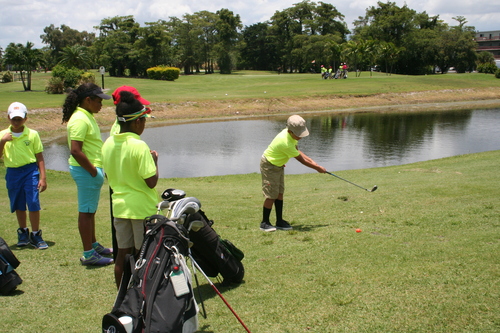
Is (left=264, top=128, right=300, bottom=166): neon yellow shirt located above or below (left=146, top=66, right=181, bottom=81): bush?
below

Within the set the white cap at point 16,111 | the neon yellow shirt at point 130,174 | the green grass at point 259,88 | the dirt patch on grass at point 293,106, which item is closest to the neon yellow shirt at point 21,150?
the white cap at point 16,111

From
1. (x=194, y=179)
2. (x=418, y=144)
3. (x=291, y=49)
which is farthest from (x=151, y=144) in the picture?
(x=291, y=49)

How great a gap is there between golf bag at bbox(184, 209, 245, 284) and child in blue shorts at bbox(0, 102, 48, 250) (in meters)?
2.90

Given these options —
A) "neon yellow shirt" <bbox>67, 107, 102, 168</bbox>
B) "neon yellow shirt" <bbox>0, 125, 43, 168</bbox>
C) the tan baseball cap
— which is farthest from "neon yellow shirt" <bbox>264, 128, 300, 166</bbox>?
"neon yellow shirt" <bbox>0, 125, 43, 168</bbox>

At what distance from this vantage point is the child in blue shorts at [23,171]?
6598mm

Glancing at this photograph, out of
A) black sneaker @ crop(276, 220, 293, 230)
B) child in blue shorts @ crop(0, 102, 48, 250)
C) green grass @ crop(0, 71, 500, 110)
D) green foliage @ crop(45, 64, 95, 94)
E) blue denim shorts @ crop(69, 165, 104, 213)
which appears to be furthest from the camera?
green foliage @ crop(45, 64, 95, 94)

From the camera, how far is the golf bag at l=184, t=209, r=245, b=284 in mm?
4789

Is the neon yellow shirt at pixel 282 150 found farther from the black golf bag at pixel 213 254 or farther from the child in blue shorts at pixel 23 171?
the child in blue shorts at pixel 23 171

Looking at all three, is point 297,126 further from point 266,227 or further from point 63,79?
point 63,79

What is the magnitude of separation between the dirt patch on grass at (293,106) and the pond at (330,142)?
3.77 metres

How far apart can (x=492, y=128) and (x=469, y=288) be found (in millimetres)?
26104

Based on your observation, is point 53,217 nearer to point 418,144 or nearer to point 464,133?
point 418,144

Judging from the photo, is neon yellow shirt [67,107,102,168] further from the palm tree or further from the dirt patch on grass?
the palm tree

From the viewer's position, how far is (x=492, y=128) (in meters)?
27.5
